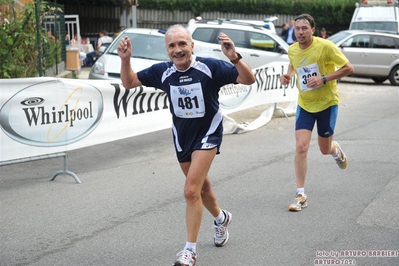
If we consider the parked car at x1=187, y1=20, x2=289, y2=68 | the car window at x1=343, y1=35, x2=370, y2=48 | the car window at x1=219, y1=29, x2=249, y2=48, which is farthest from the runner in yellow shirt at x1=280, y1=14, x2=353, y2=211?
the car window at x1=343, y1=35, x2=370, y2=48

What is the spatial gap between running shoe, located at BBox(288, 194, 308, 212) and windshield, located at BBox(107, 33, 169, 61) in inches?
340

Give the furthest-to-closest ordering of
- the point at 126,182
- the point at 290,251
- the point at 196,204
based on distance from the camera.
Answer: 1. the point at 126,182
2. the point at 290,251
3. the point at 196,204

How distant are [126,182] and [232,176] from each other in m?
1.40

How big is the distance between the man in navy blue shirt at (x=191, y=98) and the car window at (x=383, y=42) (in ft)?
62.1

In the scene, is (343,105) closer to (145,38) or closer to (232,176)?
(145,38)

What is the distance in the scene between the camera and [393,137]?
12.6m

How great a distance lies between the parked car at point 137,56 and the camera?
15180 millimetres

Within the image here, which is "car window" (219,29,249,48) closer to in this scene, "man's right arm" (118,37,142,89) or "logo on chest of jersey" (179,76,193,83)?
"man's right arm" (118,37,142,89)

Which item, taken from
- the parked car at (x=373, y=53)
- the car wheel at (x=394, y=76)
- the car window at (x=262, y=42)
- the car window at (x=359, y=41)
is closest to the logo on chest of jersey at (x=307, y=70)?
the car window at (x=262, y=42)

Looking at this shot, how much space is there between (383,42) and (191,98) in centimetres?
1927

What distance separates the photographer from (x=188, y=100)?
18.6ft

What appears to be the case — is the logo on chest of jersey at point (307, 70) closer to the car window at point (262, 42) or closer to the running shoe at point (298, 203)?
the running shoe at point (298, 203)

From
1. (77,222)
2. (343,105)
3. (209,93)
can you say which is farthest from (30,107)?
(343,105)

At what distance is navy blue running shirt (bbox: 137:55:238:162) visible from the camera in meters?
5.63
